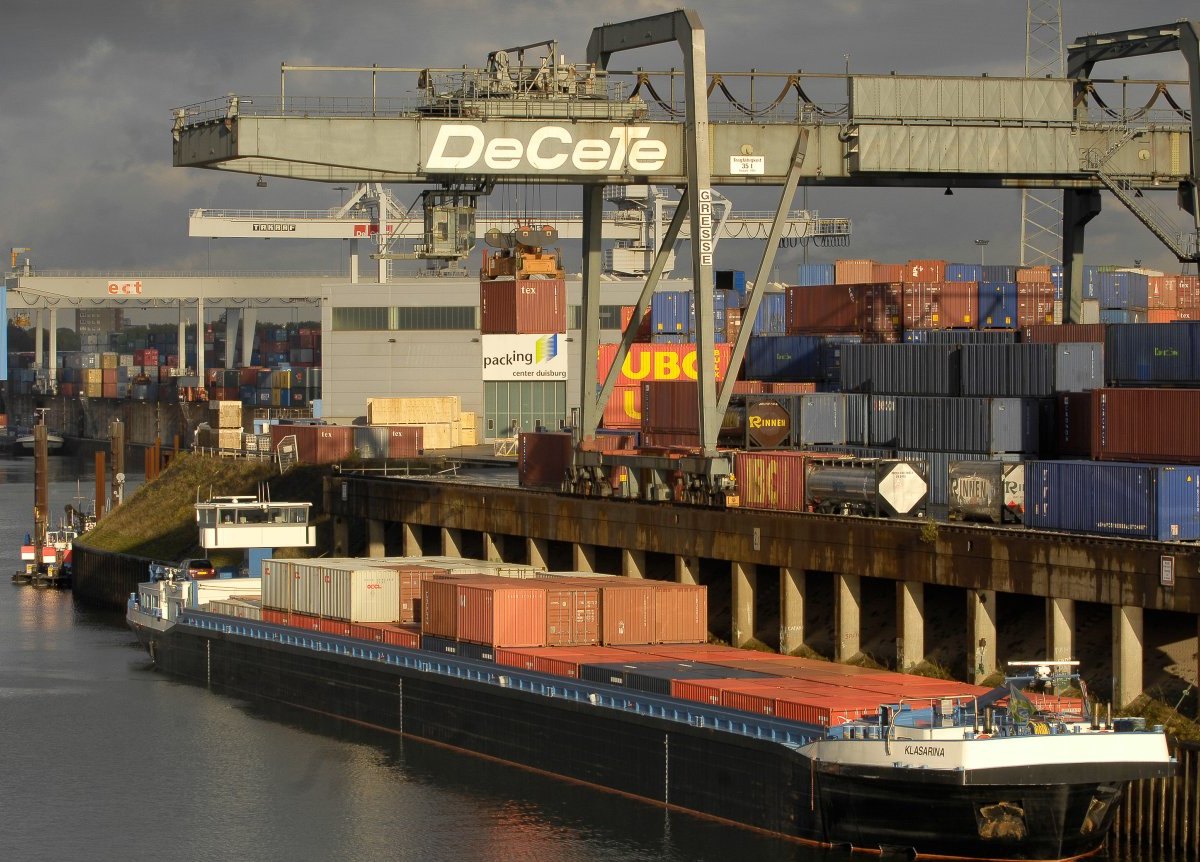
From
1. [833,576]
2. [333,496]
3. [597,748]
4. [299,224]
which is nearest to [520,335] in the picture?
[333,496]

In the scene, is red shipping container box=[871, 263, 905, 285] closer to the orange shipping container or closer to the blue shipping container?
the orange shipping container

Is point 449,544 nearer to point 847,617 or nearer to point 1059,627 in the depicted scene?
point 847,617

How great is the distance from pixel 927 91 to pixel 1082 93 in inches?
183

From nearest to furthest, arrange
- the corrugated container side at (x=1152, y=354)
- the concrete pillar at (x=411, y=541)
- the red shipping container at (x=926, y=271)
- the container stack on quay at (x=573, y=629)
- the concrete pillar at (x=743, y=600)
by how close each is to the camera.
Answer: the container stack on quay at (x=573, y=629) → the corrugated container side at (x=1152, y=354) → the concrete pillar at (x=743, y=600) → the red shipping container at (x=926, y=271) → the concrete pillar at (x=411, y=541)

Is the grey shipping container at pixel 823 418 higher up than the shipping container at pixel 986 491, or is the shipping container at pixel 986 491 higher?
the grey shipping container at pixel 823 418

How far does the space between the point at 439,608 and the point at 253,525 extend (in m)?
17.4

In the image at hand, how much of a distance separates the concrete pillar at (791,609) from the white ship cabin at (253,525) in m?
20.5

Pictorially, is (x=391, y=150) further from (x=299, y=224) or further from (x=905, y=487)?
(x=299, y=224)

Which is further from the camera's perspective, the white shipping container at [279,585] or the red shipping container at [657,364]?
the red shipping container at [657,364]

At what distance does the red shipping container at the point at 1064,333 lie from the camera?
1826 inches

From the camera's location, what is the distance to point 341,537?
2675 inches

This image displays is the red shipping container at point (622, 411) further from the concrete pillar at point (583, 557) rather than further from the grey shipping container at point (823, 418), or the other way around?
the grey shipping container at point (823, 418)

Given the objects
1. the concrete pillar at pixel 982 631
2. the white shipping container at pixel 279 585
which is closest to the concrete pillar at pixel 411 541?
the white shipping container at pixel 279 585

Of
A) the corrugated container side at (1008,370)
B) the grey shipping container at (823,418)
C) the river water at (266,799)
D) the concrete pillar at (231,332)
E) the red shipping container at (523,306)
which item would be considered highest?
the concrete pillar at (231,332)
